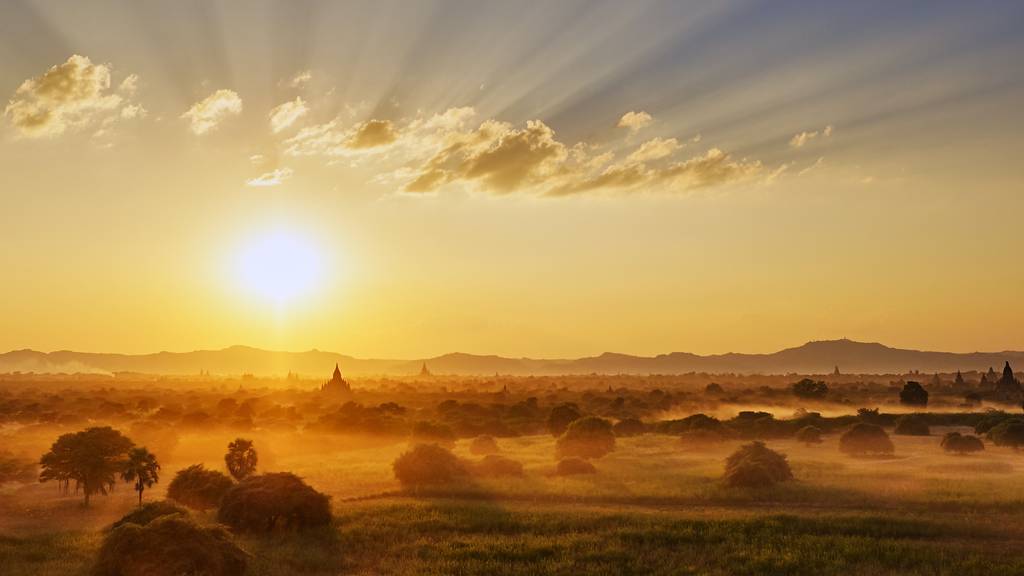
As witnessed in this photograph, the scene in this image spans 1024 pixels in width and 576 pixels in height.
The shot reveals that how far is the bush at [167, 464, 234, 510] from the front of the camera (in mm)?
40562

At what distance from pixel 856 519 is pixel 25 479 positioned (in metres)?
53.6

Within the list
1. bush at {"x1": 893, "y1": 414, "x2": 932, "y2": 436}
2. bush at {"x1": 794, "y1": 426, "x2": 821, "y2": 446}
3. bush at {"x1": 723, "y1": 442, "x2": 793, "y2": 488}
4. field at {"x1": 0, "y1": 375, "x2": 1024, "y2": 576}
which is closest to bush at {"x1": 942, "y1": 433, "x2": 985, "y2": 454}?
field at {"x1": 0, "y1": 375, "x2": 1024, "y2": 576}

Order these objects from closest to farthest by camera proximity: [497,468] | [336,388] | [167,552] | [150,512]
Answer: [167,552]
[150,512]
[497,468]
[336,388]

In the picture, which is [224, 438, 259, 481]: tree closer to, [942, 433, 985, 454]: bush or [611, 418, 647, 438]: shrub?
[611, 418, 647, 438]: shrub

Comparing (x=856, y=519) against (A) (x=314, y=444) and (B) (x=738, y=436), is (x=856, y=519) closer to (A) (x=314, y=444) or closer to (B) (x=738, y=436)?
(B) (x=738, y=436)

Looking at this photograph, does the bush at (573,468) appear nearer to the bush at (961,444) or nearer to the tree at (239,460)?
the tree at (239,460)

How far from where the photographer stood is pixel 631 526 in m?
32.4

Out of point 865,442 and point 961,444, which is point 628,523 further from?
point 961,444

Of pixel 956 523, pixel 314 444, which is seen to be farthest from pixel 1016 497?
pixel 314 444

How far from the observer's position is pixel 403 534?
31766mm

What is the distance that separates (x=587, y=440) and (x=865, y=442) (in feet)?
79.7

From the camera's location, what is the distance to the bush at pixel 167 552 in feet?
80.9

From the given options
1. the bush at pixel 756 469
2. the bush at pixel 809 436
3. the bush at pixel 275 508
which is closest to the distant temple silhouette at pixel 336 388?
the bush at pixel 809 436

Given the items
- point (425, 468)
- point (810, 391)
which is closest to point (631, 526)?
point (425, 468)
